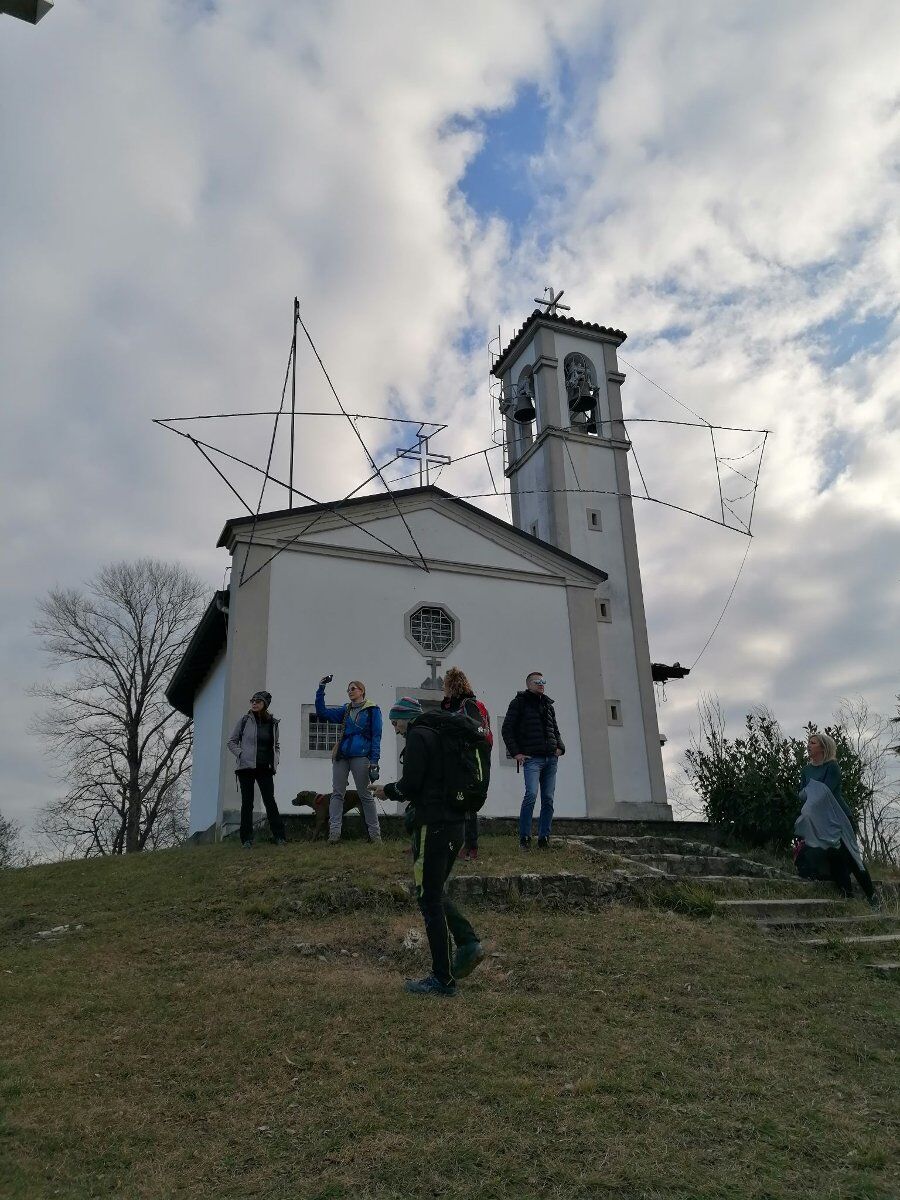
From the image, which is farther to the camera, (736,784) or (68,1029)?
(736,784)

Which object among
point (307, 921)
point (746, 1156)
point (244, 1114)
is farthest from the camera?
point (307, 921)

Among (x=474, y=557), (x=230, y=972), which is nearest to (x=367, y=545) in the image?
(x=474, y=557)

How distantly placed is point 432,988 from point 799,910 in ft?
12.7

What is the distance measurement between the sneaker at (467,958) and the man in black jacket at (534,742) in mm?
4263

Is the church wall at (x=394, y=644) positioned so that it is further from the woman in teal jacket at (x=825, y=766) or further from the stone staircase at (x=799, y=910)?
the woman in teal jacket at (x=825, y=766)

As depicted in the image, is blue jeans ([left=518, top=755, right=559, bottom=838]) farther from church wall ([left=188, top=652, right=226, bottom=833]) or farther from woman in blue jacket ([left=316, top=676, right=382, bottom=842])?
church wall ([left=188, top=652, right=226, bottom=833])

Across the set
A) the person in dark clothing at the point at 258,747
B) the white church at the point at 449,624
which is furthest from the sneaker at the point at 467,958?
the white church at the point at 449,624

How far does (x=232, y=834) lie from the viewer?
13328mm

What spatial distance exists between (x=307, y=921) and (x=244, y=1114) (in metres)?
3.25

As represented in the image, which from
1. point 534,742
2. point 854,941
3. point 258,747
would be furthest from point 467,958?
point 258,747

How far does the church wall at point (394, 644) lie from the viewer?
1507 cm

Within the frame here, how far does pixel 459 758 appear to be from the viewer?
5.65m

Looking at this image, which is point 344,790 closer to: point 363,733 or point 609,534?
point 363,733

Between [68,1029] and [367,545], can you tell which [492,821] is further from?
[68,1029]
